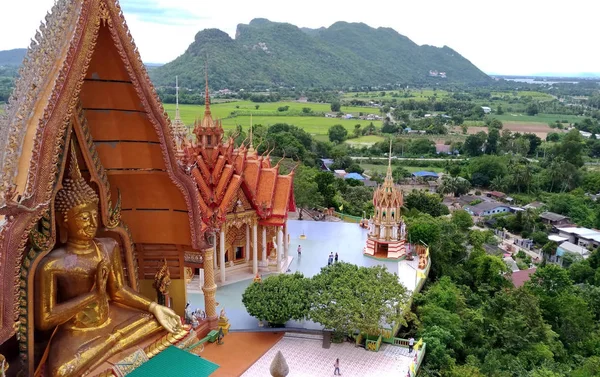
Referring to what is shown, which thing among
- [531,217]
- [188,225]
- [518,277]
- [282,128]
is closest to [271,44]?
[282,128]

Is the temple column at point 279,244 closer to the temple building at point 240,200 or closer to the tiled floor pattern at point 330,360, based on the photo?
the temple building at point 240,200

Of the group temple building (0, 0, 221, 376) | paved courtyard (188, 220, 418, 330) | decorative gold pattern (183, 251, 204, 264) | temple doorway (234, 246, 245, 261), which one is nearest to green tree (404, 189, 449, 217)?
paved courtyard (188, 220, 418, 330)

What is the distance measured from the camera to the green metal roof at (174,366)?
23.7 ft

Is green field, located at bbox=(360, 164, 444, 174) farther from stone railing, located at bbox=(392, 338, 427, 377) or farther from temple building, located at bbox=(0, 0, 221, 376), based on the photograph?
temple building, located at bbox=(0, 0, 221, 376)

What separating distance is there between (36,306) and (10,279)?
76 centimetres

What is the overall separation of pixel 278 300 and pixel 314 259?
746cm

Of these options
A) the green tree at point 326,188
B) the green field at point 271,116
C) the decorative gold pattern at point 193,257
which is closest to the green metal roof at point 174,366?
the decorative gold pattern at point 193,257

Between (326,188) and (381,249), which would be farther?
(326,188)

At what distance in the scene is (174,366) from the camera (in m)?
7.39

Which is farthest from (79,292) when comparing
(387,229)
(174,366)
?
(387,229)

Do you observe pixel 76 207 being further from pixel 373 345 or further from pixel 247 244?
pixel 247 244


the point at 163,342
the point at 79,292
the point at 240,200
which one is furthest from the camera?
the point at 240,200

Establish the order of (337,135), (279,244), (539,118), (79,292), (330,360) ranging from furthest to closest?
1. (539,118)
2. (337,135)
3. (279,244)
4. (330,360)
5. (79,292)

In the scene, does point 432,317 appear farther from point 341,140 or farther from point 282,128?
point 341,140
